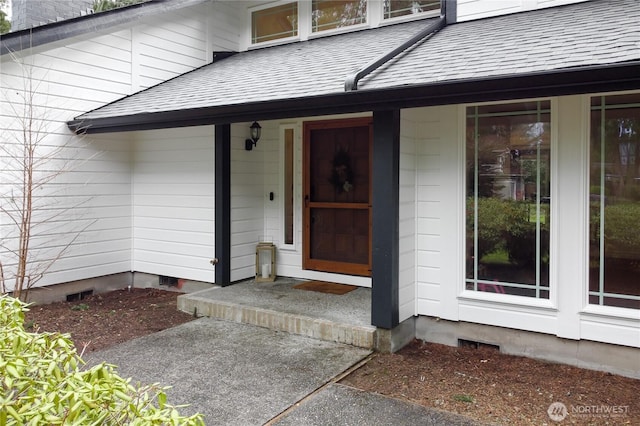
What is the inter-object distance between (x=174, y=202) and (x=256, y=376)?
142 inches

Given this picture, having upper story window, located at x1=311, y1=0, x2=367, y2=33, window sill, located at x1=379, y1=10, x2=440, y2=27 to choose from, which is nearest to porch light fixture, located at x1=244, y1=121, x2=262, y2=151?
upper story window, located at x1=311, y1=0, x2=367, y2=33

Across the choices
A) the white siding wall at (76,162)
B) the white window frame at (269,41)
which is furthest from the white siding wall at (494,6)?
the white siding wall at (76,162)

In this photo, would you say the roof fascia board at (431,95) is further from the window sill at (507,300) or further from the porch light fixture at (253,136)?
the window sill at (507,300)

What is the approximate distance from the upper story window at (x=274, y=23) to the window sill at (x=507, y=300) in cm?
474

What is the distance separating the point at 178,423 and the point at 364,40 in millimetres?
5517

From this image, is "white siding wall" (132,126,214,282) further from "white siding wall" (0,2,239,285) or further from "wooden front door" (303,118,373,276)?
"wooden front door" (303,118,373,276)

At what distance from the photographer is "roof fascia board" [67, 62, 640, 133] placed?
317cm

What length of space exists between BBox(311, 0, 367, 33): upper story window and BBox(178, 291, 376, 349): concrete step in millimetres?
4200

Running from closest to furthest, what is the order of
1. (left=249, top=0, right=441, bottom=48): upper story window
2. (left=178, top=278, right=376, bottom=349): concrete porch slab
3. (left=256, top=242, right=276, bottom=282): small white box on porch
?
(left=178, top=278, right=376, bottom=349): concrete porch slab < (left=249, top=0, right=441, bottom=48): upper story window < (left=256, top=242, right=276, bottom=282): small white box on porch

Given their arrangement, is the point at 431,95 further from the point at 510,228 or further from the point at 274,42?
the point at 274,42

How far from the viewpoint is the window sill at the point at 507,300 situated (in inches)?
162

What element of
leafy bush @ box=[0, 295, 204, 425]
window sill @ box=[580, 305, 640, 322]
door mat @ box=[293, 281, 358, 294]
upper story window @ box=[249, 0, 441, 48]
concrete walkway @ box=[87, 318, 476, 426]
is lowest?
concrete walkway @ box=[87, 318, 476, 426]

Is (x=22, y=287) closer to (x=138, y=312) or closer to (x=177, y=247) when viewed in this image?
(x=138, y=312)

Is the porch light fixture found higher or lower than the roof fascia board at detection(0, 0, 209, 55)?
lower
